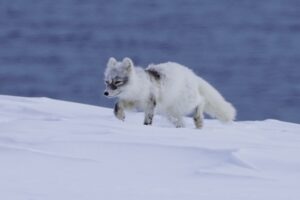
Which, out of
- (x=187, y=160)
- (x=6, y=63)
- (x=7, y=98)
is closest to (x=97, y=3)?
(x=6, y=63)

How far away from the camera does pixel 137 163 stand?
604 cm

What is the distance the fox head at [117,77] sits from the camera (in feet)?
27.3

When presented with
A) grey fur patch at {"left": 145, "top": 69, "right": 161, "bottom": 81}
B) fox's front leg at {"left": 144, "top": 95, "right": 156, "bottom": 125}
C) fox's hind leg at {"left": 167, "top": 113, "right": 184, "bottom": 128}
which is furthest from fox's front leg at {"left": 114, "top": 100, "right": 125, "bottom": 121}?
fox's hind leg at {"left": 167, "top": 113, "right": 184, "bottom": 128}

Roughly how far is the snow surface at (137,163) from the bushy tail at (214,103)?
1.57 metres

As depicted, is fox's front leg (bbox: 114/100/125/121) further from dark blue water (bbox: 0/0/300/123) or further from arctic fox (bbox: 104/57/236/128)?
dark blue water (bbox: 0/0/300/123)

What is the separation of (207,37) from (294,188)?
23.9 meters

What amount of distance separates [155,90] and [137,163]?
2.44m

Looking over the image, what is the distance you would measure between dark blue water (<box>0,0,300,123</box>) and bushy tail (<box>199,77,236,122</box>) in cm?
1144

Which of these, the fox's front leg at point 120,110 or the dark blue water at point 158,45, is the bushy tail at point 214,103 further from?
the dark blue water at point 158,45

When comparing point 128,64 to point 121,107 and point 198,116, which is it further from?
point 198,116

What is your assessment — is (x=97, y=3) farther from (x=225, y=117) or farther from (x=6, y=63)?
(x=225, y=117)

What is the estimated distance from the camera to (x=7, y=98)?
972 cm

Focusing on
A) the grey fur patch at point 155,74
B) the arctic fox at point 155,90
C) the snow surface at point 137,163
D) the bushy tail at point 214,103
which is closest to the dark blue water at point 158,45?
the bushy tail at point 214,103

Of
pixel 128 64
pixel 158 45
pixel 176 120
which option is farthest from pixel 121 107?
pixel 158 45
